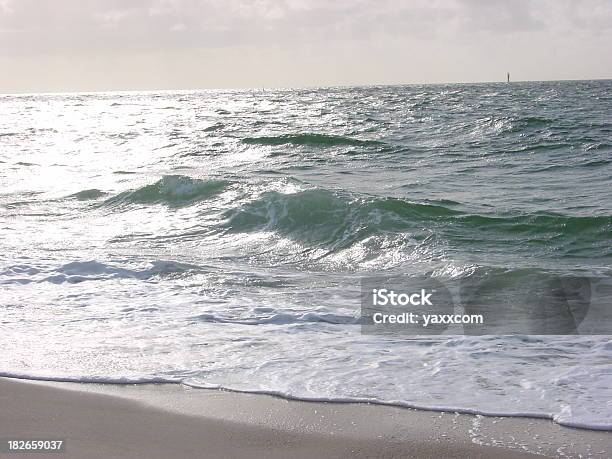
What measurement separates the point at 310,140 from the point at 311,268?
1599cm

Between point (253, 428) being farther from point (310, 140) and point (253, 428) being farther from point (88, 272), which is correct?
point (310, 140)

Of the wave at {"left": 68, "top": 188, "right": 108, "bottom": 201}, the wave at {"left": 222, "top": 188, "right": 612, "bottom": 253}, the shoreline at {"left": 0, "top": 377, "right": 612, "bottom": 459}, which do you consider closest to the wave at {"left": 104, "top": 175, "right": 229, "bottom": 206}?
the wave at {"left": 68, "top": 188, "right": 108, "bottom": 201}

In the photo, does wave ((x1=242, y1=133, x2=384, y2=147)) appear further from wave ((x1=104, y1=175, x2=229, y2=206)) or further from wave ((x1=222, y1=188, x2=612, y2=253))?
wave ((x1=222, y1=188, x2=612, y2=253))

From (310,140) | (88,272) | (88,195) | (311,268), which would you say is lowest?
(311,268)

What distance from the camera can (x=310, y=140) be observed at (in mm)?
24750

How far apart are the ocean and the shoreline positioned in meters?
0.19

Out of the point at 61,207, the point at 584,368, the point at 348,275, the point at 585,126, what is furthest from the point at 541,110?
the point at 584,368

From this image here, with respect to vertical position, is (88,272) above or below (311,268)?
above

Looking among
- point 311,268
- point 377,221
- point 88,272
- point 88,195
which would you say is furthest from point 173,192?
point 88,272

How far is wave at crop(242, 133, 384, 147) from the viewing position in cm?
2377

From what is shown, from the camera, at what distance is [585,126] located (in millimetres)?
26656

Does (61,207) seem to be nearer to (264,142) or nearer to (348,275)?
(348,275)

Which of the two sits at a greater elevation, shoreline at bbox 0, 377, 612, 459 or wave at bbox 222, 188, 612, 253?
wave at bbox 222, 188, 612, 253

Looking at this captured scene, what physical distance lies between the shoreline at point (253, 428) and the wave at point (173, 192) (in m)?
9.52
